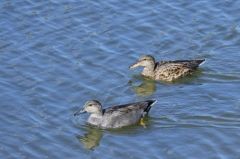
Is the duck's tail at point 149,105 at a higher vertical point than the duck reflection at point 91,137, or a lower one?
higher

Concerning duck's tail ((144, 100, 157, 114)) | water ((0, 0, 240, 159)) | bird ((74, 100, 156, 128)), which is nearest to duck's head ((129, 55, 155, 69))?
water ((0, 0, 240, 159))

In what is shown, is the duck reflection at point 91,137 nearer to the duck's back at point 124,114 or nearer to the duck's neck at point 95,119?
the duck's neck at point 95,119

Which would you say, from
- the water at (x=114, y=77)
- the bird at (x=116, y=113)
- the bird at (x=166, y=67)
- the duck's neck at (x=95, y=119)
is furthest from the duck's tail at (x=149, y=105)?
the bird at (x=166, y=67)

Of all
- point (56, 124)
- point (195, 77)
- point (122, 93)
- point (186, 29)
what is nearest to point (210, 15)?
point (186, 29)

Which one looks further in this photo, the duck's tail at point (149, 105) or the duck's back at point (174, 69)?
the duck's back at point (174, 69)

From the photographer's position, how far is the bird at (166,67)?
67.3 feet

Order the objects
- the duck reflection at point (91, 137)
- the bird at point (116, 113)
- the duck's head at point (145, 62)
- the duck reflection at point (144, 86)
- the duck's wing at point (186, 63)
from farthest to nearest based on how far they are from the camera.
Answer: the duck's head at point (145, 62) → the duck's wing at point (186, 63) → the duck reflection at point (144, 86) → the bird at point (116, 113) → the duck reflection at point (91, 137)

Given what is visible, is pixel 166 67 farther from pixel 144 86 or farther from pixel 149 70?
pixel 144 86

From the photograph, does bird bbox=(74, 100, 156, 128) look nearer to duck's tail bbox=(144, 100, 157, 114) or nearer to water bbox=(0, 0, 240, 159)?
duck's tail bbox=(144, 100, 157, 114)

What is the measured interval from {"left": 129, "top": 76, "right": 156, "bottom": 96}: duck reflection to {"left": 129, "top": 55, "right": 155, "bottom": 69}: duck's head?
17.2 inches

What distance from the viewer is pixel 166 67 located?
20688 millimetres

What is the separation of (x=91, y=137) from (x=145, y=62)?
336 cm

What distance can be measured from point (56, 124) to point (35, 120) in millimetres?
529

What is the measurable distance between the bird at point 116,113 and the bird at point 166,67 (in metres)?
2.24
